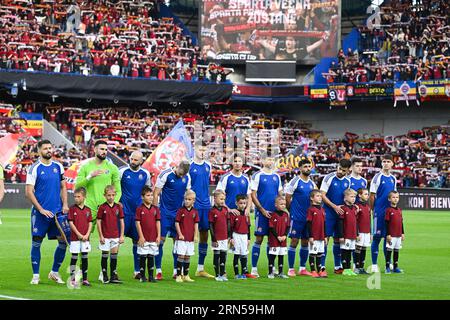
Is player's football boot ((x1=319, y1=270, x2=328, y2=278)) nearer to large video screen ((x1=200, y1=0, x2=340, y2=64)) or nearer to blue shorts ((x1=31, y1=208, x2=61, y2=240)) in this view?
blue shorts ((x1=31, y1=208, x2=61, y2=240))

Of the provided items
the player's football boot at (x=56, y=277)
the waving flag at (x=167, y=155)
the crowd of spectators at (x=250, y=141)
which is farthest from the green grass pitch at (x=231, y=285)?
the crowd of spectators at (x=250, y=141)

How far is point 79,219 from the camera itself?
1528 cm

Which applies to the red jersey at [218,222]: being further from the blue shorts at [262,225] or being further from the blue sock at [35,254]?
the blue sock at [35,254]

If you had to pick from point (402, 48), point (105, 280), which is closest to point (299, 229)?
point (105, 280)

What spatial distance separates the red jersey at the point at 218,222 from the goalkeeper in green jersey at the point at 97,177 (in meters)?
1.70

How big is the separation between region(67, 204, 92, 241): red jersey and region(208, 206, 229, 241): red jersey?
2.44 meters

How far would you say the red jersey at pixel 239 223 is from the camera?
17.2 meters

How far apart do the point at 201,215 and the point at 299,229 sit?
1861 millimetres

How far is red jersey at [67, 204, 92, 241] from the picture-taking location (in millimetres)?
15250

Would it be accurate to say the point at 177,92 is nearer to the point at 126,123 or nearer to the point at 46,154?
the point at 126,123

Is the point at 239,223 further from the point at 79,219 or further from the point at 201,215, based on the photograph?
the point at 79,219

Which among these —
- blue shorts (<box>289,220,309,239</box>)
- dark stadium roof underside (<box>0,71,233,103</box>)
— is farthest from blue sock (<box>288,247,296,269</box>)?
dark stadium roof underside (<box>0,71,233,103</box>)

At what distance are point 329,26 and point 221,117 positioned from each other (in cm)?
805
